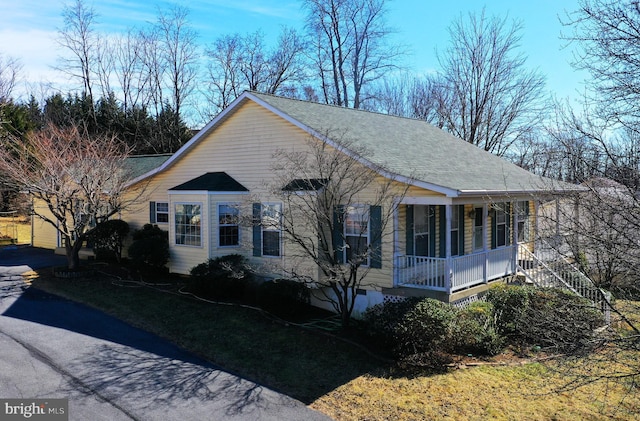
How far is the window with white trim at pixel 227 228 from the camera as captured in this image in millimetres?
15234

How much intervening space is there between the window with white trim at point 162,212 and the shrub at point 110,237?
170 cm

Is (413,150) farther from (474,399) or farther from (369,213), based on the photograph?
(474,399)

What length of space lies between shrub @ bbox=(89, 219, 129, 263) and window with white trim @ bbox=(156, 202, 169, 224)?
1703mm

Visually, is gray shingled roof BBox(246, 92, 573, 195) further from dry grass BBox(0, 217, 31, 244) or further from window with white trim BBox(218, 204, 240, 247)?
dry grass BBox(0, 217, 31, 244)

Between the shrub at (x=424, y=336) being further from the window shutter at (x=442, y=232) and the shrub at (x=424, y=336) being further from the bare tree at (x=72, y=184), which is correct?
the bare tree at (x=72, y=184)

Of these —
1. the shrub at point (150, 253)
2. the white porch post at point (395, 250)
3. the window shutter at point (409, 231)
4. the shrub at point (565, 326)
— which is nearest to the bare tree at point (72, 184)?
the shrub at point (150, 253)

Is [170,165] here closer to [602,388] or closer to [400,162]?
[400,162]

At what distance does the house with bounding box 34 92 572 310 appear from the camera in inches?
476

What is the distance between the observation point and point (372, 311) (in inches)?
424

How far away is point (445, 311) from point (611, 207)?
15.4 feet

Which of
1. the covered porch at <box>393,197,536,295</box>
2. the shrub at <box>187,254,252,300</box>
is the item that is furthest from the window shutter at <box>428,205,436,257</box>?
the shrub at <box>187,254,252,300</box>

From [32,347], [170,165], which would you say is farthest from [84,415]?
[170,165]

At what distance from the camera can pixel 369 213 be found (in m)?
11.9

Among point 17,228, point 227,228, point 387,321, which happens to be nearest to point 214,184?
point 227,228
